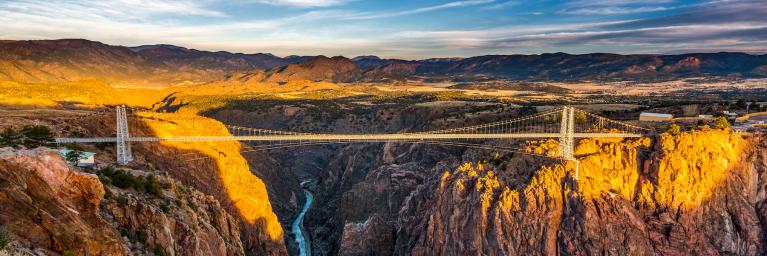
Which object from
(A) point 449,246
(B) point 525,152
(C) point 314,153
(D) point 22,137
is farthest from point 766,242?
(C) point 314,153

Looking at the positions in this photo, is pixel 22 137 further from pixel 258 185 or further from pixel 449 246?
pixel 449 246

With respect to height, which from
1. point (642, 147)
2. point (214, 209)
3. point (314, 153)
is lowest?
point (314, 153)

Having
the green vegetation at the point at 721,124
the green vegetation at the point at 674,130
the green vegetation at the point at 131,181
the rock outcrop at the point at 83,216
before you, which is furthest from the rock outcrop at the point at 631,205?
the green vegetation at the point at 131,181

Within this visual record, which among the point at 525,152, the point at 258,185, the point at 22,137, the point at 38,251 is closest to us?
the point at 38,251

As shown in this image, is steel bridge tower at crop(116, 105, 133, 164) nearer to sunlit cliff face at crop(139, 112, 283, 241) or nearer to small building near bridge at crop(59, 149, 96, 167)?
small building near bridge at crop(59, 149, 96, 167)

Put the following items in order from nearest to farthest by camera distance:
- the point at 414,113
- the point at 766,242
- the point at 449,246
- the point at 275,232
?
the point at 766,242
the point at 449,246
the point at 275,232
the point at 414,113

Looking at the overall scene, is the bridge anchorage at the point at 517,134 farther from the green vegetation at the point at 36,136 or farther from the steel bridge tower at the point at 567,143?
the green vegetation at the point at 36,136

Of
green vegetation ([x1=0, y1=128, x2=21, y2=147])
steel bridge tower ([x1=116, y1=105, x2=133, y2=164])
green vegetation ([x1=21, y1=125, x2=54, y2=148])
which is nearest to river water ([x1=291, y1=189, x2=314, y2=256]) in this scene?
steel bridge tower ([x1=116, y1=105, x2=133, y2=164])

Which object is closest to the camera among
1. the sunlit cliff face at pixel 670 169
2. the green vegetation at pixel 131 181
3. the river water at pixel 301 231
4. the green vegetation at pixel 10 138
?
the green vegetation at pixel 131 181
